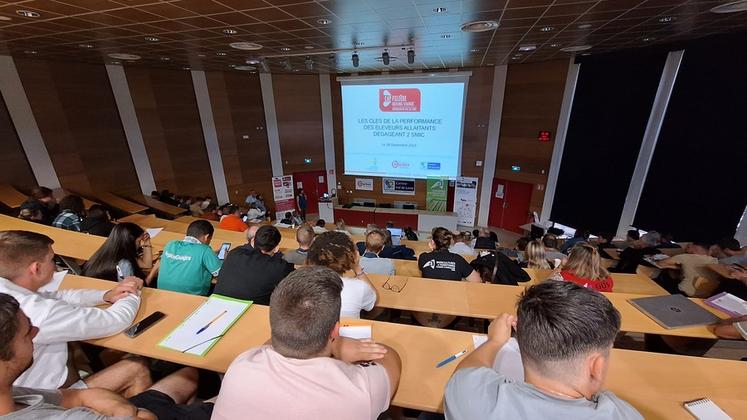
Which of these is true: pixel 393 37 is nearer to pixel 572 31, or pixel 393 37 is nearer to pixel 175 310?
pixel 572 31

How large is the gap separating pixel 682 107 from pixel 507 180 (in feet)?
13.0

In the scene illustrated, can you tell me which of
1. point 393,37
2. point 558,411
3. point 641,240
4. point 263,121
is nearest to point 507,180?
point 641,240

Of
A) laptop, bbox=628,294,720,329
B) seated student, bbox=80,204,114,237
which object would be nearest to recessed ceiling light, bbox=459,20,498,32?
laptop, bbox=628,294,720,329

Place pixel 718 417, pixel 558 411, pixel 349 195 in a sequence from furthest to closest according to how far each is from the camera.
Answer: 1. pixel 349 195
2. pixel 718 417
3. pixel 558 411

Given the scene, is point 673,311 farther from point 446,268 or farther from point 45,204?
point 45,204

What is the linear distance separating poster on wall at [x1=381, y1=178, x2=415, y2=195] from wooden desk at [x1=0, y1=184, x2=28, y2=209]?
327 inches

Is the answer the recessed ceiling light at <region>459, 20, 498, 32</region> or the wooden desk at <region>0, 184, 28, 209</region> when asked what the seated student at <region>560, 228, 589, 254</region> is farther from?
the wooden desk at <region>0, 184, 28, 209</region>

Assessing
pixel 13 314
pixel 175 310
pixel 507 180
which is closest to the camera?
pixel 13 314

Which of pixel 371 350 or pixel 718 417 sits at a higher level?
pixel 371 350

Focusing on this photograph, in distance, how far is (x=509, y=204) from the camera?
9.20 meters

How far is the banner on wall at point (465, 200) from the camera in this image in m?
9.54

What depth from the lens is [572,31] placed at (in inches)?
183

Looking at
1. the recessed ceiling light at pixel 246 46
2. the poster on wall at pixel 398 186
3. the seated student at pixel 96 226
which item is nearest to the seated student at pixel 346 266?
the seated student at pixel 96 226

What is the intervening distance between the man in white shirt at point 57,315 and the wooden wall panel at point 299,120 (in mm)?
8735
